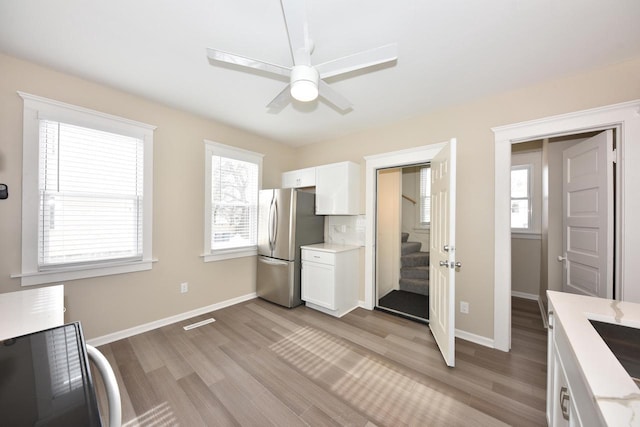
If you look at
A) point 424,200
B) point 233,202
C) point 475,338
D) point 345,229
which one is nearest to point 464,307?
point 475,338

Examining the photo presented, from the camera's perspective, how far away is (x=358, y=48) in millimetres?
Result: 1706

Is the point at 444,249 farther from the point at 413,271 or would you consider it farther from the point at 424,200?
the point at 424,200

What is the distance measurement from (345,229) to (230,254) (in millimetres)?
1658

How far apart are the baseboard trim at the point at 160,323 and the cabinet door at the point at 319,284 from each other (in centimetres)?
96

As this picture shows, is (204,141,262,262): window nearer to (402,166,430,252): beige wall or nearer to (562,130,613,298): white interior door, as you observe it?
(402,166,430,252): beige wall

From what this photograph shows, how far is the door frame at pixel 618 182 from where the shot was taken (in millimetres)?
1761

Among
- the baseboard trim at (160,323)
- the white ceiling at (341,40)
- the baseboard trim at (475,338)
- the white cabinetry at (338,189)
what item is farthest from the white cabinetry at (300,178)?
the baseboard trim at (475,338)

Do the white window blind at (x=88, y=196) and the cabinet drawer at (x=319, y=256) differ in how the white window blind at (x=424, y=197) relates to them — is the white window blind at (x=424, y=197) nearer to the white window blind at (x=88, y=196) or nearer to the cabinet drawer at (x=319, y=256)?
the cabinet drawer at (x=319, y=256)

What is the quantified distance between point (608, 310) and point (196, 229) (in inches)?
136

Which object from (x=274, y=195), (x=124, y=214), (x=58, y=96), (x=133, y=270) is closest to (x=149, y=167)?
(x=124, y=214)

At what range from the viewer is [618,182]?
184cm

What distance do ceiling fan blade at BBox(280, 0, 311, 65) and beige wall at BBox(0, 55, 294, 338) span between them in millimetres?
2065

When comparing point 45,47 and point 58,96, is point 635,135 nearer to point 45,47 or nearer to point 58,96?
point 45,47

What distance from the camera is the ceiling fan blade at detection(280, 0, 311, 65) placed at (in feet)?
3.56
